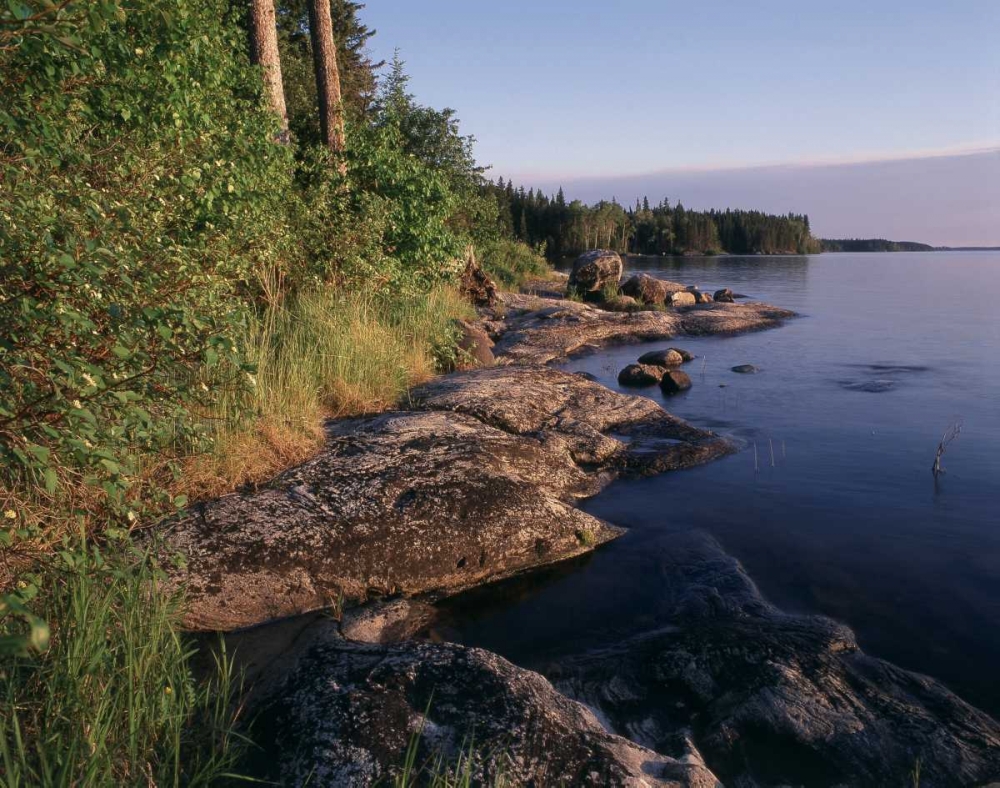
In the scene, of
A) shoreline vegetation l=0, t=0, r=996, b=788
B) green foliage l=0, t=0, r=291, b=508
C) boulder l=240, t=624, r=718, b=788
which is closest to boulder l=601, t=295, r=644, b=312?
shoreline vegetation l=0, t=0, r=996, b=788

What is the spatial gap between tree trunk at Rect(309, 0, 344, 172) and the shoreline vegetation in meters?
0.05

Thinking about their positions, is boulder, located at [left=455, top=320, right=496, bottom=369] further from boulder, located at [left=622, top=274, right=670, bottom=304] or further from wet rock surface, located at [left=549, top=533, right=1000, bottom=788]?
boulder, located at [left=622, top=274, right=670, bottom=304]

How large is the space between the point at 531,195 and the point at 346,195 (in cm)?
9823

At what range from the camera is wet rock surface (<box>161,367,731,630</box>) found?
554 cm

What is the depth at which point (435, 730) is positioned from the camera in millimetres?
3662

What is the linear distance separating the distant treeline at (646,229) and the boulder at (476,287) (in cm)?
5705

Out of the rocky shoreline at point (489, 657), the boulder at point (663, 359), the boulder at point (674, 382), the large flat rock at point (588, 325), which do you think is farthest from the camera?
the large flat rock at point (588, 325)

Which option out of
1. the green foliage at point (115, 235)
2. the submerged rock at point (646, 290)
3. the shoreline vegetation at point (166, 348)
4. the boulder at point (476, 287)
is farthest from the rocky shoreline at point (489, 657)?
the submerged rock at point (646, 290)

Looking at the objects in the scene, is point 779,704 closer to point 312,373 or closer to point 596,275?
point 312,373

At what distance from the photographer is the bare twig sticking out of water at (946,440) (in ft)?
33.0

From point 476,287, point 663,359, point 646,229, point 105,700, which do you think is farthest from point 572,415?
point 646,229

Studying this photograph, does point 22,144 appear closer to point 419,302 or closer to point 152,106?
point 152,106

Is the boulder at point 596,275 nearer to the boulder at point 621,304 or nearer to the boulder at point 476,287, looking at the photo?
Result: the boulder at point 621,304

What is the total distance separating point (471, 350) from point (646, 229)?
113441 mm
